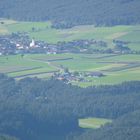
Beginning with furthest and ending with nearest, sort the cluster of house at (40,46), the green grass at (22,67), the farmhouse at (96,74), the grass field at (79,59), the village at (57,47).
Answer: the cluster of house at (40,46), the village at (57,47), the green grass at (22,67), the grass field at (79,59), the farmhouse at (96,74)

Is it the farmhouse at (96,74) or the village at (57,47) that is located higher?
the farmhouse at (96,74)

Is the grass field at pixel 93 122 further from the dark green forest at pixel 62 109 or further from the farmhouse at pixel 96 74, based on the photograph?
the farmhouse at pixel 96 74

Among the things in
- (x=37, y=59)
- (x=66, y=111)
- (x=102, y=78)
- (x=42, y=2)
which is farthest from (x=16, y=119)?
(x=42, y=2)

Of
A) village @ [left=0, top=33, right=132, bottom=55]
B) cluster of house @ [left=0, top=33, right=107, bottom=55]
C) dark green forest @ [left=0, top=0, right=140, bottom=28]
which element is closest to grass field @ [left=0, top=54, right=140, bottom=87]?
village @ [left=0, top=33, right=132, bottom=55]

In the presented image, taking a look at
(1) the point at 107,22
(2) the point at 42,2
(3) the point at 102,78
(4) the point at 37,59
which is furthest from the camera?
(2) the point at 42,2

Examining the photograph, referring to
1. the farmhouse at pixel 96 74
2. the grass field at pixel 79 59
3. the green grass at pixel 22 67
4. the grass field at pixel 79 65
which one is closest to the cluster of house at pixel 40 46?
the grass field at pixel 79 59

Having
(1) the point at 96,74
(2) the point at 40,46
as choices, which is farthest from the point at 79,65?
(2) the point at 40,46

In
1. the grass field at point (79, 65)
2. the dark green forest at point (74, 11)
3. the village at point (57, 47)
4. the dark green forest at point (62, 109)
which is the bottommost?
the dark green forest at point (74, 11)

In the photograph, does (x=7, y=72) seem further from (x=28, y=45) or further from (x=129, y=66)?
Answer: (x=28, y=45)
